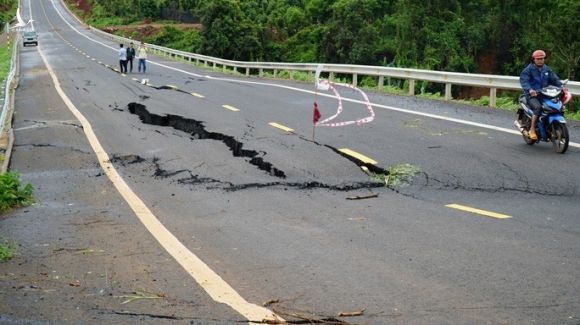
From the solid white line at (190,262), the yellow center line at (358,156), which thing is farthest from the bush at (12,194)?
the yellow center line at (358,156)

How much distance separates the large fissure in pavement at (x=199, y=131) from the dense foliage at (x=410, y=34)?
115 feet

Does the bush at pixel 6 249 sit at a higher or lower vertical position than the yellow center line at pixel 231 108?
higher

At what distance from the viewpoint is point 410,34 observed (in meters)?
59.0

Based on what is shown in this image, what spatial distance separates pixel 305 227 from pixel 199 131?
7.59 meters

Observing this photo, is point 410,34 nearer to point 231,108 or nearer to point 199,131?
point 231,108

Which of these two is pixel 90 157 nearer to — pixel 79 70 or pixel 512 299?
pixel 512 299

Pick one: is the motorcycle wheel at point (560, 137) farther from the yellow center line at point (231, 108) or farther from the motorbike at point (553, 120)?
the yellow center line at point (231, 108)

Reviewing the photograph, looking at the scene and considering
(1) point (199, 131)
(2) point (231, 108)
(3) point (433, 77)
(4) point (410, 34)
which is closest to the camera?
(1) point (199, 131)

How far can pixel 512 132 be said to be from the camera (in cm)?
1277

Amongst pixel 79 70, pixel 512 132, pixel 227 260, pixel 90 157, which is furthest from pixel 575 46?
pixel 227 260

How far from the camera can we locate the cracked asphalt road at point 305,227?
4922 millimetres

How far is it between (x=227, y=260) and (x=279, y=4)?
272ft

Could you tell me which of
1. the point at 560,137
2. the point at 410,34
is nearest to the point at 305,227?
the point at 560,137

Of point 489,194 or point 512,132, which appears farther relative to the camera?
point 512,132
